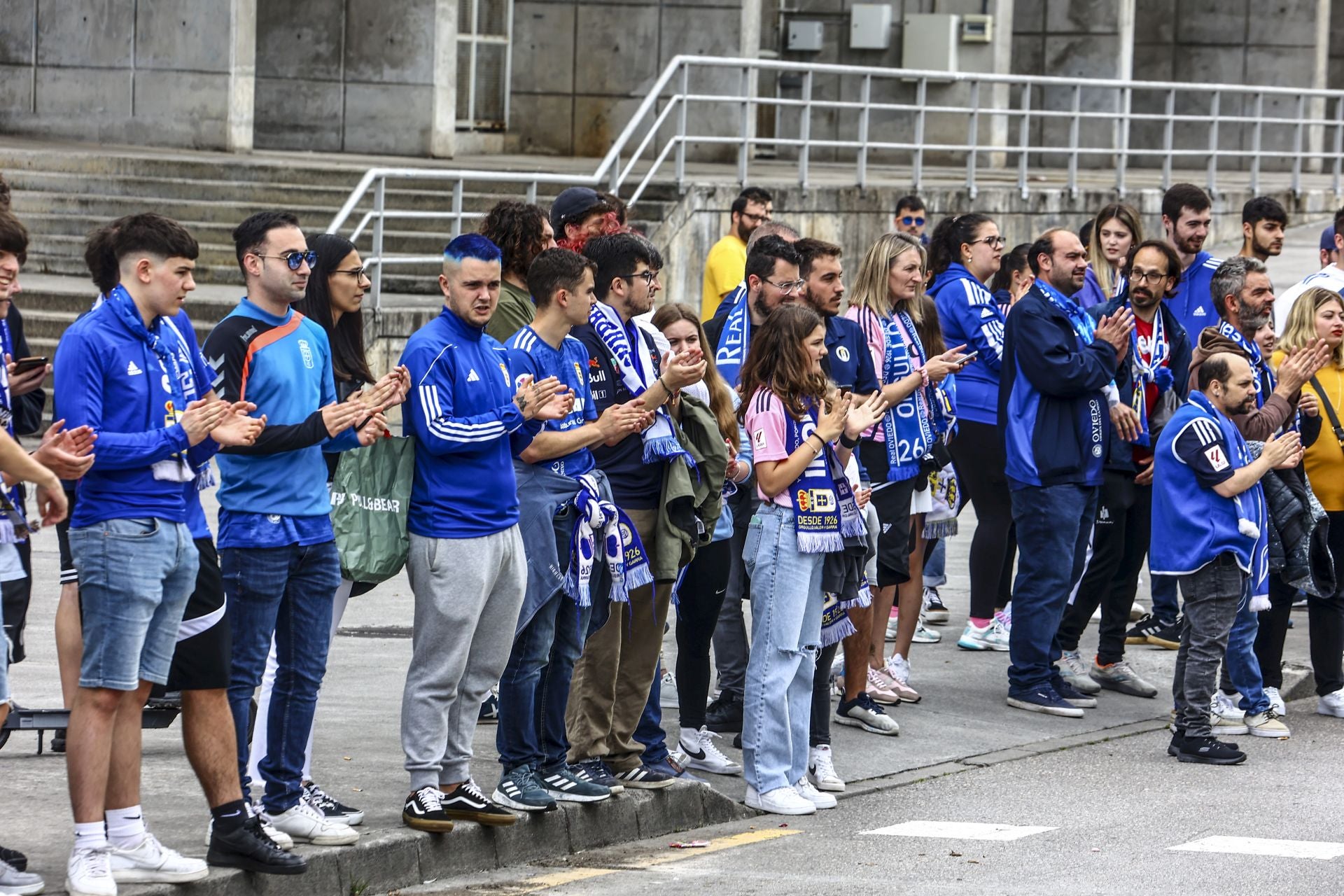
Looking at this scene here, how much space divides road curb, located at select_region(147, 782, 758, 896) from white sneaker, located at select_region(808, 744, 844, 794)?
35 cm

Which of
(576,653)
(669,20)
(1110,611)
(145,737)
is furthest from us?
(669,20)

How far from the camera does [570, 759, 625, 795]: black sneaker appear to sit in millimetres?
7316

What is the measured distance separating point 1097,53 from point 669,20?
7861mm

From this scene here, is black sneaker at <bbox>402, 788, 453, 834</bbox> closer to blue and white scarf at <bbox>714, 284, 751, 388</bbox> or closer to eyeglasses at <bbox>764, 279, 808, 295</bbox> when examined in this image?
blue and white scarf at <bbox>714, 284, 751, 388</bbox>

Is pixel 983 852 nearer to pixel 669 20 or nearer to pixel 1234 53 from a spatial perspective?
pixel 669 20

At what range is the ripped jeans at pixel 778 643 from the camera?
7.57 metres

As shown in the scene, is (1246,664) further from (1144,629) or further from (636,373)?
(636,373)

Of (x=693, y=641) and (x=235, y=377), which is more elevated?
(x=235, y=377)

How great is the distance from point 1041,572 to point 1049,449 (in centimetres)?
57

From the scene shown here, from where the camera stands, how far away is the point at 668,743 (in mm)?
8328

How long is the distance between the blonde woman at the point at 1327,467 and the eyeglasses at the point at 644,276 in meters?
3.62

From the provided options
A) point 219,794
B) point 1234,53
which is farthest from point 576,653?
point 1234,53

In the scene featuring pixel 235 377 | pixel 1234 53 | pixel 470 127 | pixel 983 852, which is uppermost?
pixel 1234 53

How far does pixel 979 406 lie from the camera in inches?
409
